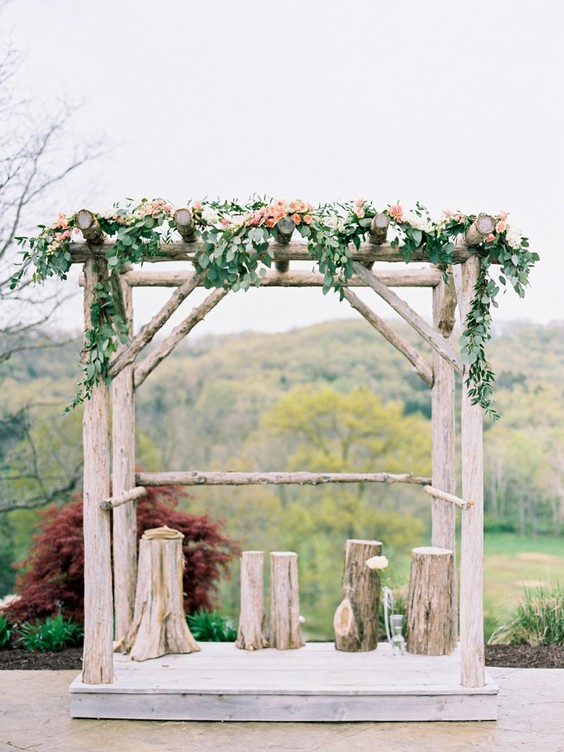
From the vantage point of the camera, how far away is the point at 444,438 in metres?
5.95

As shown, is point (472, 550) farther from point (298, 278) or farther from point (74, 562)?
point (74, 562)

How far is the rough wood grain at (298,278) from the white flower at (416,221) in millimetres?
1241

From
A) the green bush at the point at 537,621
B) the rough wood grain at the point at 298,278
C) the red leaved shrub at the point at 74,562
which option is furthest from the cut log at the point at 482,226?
the red leaved shrub at the point at 74,562

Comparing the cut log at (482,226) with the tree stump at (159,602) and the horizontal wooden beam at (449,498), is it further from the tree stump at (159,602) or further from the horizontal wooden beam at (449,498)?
the tree stump at (159,602)

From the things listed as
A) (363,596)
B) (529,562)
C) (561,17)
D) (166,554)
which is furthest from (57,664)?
(561,17)

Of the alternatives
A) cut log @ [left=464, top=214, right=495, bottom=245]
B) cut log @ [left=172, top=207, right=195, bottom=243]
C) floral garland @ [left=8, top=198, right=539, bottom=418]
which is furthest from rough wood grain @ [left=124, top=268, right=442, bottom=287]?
cut log @ [left=464, top=214, right=495, bottom=245]

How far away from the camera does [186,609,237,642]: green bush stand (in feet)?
22.3

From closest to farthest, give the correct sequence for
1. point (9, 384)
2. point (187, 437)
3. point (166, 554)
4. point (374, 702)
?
point (374, 702) < point (166, 554) < point (9, 384) < point (187, 437)

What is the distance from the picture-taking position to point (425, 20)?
13234mm

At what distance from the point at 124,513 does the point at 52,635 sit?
1.48m

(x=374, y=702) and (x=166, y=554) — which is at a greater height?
(x=166, y=554)

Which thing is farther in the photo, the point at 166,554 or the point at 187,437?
the point at 187,437

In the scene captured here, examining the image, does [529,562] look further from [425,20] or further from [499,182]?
[425,20]

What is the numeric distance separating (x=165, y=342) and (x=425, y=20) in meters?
9.37
